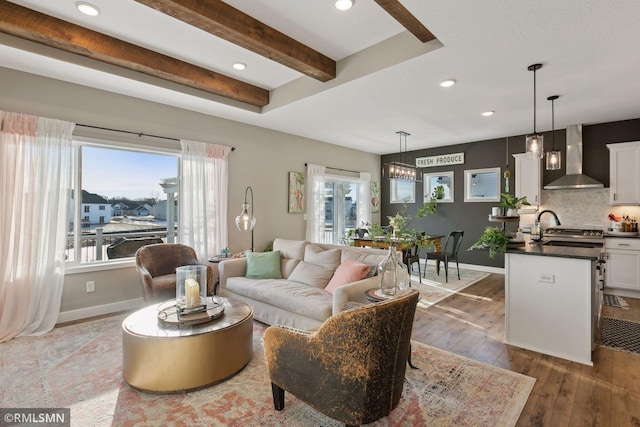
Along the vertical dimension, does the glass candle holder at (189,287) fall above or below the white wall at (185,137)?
below

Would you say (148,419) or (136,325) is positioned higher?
(136,325)

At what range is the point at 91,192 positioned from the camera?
12.9 feet

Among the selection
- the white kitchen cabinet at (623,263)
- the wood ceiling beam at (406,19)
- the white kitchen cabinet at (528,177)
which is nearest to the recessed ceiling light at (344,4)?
the wood ceiling beam at (406,19)

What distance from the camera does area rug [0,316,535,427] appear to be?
1980 millimetres

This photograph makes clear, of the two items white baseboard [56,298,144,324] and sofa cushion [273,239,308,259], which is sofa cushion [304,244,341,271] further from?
white baseboard [56,298,144,324]

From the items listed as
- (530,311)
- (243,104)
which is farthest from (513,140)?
(243,104)

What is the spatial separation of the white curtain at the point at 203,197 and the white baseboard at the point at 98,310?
99cm

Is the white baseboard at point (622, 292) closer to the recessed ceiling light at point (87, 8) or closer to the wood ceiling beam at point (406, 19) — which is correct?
the wood ceiling beam at point (406, 19)

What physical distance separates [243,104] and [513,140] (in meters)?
5.24

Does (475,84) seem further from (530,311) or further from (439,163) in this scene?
(439,163)

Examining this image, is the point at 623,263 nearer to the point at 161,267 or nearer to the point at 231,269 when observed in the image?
the point at 231,269

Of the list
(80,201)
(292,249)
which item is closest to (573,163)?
(292,249)

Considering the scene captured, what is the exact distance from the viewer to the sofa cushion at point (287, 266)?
4.00 meters

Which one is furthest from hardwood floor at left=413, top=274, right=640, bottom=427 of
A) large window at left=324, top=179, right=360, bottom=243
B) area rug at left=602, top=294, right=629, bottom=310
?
large window at left=324, top=179, right=360, bottom=243
